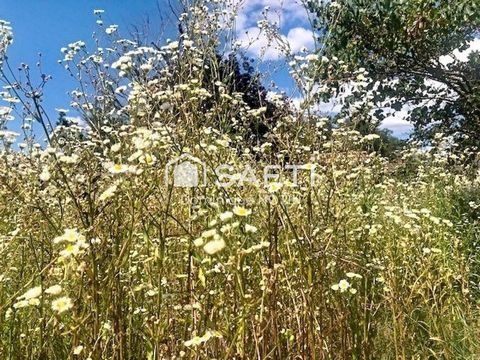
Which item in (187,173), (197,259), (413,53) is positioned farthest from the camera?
(413,53)

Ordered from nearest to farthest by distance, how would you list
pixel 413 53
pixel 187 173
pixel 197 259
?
pixel 197 259 < pixel 187 173 < pixel 413 53

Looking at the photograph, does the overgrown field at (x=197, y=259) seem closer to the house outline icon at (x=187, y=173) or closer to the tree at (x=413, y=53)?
the house outline icon at (x=187, y=173)

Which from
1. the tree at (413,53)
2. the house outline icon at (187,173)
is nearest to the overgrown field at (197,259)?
the house outline icon at (187,173)

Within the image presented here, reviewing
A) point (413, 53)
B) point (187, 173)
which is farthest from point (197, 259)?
point (413, 53)

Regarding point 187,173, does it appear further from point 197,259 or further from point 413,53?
point 413,53

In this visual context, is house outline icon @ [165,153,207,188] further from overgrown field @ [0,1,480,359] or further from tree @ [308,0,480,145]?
tree @ [308,0,480,145]

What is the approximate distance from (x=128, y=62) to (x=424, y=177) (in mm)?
4064

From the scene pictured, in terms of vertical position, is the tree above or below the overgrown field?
above

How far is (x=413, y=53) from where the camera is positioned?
6.11 metres

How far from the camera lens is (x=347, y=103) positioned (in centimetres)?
555

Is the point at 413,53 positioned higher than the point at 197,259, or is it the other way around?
the point at 413,53

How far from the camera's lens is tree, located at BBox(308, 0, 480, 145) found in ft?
17.4

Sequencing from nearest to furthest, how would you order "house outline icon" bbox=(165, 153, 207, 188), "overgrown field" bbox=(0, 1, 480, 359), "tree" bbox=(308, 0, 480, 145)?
"overgrown field" bbox=(0, 1, 480, 359)
"house outline icon" bbox=(165, 153, 207, 188)
"tree" bbox=(308, 0, 480, 145)

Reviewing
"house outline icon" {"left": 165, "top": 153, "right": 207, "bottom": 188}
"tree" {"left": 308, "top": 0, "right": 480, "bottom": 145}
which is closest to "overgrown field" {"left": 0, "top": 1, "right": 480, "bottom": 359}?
"house outline icon" {"left": 165, "top": 153, "right": 207, "bottom": 188}
